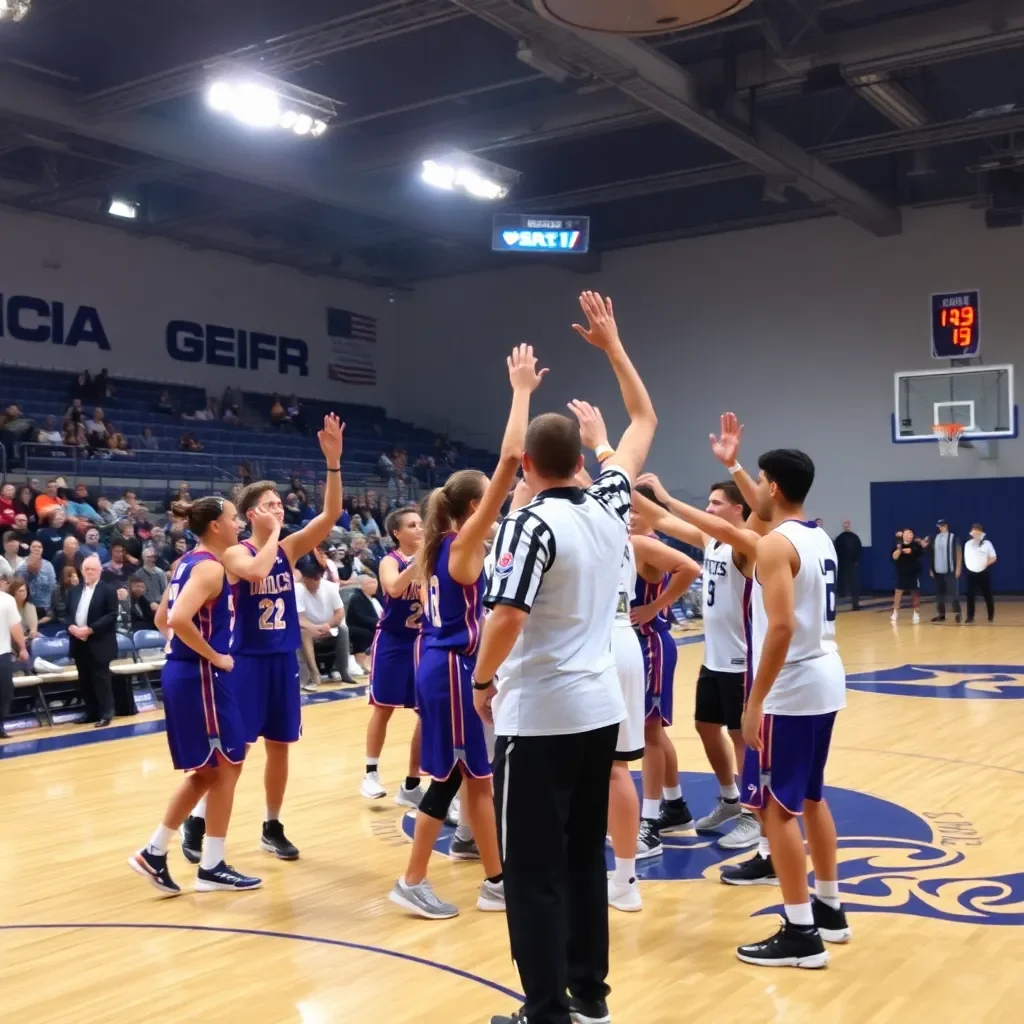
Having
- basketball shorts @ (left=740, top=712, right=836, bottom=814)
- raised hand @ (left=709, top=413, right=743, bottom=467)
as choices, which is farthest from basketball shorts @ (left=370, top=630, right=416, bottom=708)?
basketball shorts @ (left=740, top=712, right=836, bottom=814)

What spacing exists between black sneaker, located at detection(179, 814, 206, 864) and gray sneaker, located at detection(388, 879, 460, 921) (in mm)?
1406

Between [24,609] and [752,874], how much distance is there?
8.23 meters

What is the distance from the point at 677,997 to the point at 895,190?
2185 centimetres

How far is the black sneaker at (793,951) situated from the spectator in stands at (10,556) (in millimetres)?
9912

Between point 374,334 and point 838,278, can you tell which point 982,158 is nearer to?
point 838,278

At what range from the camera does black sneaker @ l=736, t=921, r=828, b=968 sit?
168 inches

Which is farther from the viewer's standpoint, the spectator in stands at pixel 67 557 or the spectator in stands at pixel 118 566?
the spectator in stands at pixel 118 566

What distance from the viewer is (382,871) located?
18.9 feet

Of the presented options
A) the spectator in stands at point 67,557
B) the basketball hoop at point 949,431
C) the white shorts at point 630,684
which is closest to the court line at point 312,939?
the white shorts at point 630,684

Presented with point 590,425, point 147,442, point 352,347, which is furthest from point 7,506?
point 352,347

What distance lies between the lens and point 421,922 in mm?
4941

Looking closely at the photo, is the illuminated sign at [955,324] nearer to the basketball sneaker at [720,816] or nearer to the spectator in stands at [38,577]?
the spectator in stands at [38,577]

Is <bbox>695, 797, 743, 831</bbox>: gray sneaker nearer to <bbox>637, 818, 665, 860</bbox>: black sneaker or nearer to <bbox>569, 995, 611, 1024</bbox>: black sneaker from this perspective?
<bbox>637, 818, 665, 860</bbox>: black sneaker

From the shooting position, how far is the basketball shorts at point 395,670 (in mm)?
7031
